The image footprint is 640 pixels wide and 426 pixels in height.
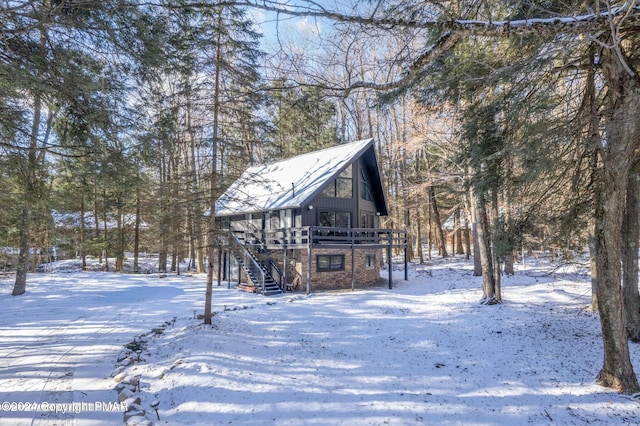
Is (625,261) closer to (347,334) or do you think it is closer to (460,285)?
(347,334)

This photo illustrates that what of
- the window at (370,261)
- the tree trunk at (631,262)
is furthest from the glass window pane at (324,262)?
the tree trunk at (631,262)

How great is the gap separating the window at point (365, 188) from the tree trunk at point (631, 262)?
11939mm

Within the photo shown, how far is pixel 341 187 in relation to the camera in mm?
17203

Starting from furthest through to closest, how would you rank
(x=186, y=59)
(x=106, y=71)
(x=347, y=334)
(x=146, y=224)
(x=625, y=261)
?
(x=146, y=224) < (x=347, y=334) < (x=625, y=261) < (x=186, y=59) < (x=106, y=71)

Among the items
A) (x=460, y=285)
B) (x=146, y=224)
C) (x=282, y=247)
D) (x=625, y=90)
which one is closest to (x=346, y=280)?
(x=282, y=247)

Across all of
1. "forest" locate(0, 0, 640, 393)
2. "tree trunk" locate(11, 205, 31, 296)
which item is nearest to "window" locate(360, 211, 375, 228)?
"forest" locate(0, 0, 640, 393)

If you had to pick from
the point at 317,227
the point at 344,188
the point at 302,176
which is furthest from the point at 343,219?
the point at 302,176

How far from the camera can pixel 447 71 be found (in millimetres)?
6148

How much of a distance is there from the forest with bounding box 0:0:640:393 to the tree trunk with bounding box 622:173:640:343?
0.03 metres

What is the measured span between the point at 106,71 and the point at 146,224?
2336 centimetres

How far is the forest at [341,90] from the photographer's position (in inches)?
146

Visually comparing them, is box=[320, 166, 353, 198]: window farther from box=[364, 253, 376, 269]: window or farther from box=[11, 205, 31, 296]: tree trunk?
box=[11, 205, 31, 296]: tree trunk

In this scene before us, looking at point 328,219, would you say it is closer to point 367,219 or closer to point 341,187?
point 341,187

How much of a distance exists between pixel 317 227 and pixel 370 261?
506 cm
